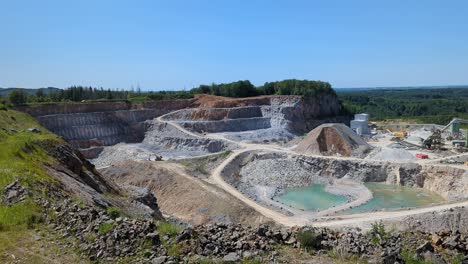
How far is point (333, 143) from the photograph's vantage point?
53.0 metres

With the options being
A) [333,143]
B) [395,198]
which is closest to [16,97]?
[333,143]

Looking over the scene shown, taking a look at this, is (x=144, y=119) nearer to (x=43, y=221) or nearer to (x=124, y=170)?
(x=124, y=170)

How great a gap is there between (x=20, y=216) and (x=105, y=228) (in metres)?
2.99

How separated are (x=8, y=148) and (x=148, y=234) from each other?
1245 centimetres

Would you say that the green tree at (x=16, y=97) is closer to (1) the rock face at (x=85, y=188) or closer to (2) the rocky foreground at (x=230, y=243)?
(1) the rock face at (x=85, y=188)

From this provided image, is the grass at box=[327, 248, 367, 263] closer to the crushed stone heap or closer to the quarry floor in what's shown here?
the quarry floor

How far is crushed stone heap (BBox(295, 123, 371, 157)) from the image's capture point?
51.5 m

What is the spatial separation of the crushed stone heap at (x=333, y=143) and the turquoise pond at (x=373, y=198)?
829 centimetres

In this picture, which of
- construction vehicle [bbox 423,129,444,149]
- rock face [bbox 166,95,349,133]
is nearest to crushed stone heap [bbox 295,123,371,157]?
construction vehicle [bbox 423,129,444,149]

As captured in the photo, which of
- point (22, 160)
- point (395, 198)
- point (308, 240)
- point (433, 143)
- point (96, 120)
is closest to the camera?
point (308, 240)

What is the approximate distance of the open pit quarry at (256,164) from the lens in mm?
31609

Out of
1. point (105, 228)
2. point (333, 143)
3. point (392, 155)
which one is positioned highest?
point (105, 228)


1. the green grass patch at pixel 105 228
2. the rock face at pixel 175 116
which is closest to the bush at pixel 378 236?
the green grass patch at pixel 105 228

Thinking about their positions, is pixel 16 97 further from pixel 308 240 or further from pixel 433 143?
pixel 308 240
